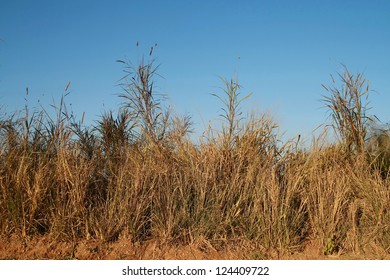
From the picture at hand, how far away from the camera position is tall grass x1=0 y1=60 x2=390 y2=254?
17.2 feet

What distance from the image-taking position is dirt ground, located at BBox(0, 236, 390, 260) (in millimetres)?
5023

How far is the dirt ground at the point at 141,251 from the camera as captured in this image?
5.02m

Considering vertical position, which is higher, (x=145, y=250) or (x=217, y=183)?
(x=217, y=183)

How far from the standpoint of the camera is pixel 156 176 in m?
5.46

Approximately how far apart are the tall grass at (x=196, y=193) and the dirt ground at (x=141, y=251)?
95 mm

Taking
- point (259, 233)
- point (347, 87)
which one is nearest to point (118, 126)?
point (259, 233)

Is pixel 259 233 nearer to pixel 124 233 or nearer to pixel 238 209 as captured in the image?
pixel 238 209

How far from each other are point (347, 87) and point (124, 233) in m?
4.28

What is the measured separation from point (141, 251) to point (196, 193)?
1.02 m

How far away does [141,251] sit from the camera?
5.14 meters

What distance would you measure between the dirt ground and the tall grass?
0.09m

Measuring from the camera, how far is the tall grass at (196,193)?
5254 mm

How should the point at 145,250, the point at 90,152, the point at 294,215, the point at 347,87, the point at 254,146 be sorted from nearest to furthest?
the point at 145,250 → the point at 294,215 → the point at 254,146 → the point at 90,152 → the point at 347,87

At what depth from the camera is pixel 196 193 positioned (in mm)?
5594
